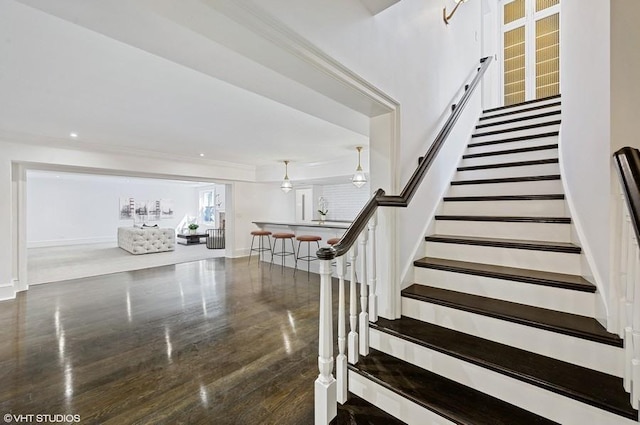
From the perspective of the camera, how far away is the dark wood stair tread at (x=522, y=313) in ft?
4.25

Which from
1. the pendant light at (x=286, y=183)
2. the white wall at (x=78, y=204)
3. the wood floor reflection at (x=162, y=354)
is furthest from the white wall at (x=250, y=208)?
the white wall at (x=78, y=204)

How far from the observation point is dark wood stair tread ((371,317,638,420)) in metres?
1.10

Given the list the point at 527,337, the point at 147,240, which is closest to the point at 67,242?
the point at 147,240

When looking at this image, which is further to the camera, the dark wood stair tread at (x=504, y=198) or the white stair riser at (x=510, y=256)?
the dark wood stair tread at (x=504, y=198)

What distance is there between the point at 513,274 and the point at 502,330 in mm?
388

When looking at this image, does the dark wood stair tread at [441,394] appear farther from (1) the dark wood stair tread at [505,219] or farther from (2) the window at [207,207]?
(2) the window at [207,207]

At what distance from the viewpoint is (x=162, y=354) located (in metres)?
2.41

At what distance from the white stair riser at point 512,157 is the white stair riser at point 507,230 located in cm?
95

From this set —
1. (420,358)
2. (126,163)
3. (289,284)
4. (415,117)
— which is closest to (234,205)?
(126,163)

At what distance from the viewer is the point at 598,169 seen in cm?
141

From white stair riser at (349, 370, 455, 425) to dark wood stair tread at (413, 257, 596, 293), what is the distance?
0.90 m

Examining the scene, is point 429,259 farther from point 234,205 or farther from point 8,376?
point 234,205

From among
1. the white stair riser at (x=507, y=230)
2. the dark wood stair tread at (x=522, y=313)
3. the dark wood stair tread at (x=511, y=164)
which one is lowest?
the dark wood stair tread at (x=522, y=313)

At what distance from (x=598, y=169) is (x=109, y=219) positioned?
13490 millimetres
